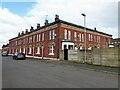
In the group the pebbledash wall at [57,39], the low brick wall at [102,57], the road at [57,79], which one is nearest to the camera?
the road at [57,79]

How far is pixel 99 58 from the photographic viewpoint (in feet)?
80.1

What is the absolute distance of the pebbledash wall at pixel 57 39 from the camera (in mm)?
39625

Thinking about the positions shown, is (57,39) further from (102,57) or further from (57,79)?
(57,79)

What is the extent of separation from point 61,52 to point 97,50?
11.8 meters

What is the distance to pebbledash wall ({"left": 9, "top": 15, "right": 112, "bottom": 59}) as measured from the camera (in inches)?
1560

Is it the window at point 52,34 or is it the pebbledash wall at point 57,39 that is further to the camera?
the window at point 52,34

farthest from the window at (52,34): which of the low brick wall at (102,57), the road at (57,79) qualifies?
the road at (57,79)

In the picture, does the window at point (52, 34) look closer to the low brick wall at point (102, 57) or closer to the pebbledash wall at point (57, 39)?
the pebbledash wall at point (57, 39)

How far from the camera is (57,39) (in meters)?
39.5

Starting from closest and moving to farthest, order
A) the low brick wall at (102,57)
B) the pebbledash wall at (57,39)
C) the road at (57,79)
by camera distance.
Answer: the road at (57,79) → the low brick wall at (102,57) → the pebbledash wall at (57,39)

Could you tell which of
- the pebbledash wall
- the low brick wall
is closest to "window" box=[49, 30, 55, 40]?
the pebbledash wall

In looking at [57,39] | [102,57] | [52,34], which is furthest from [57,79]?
[52,34]

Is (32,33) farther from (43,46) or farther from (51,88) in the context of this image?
(51,88)

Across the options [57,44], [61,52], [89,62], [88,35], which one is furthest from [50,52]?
[89,62]
